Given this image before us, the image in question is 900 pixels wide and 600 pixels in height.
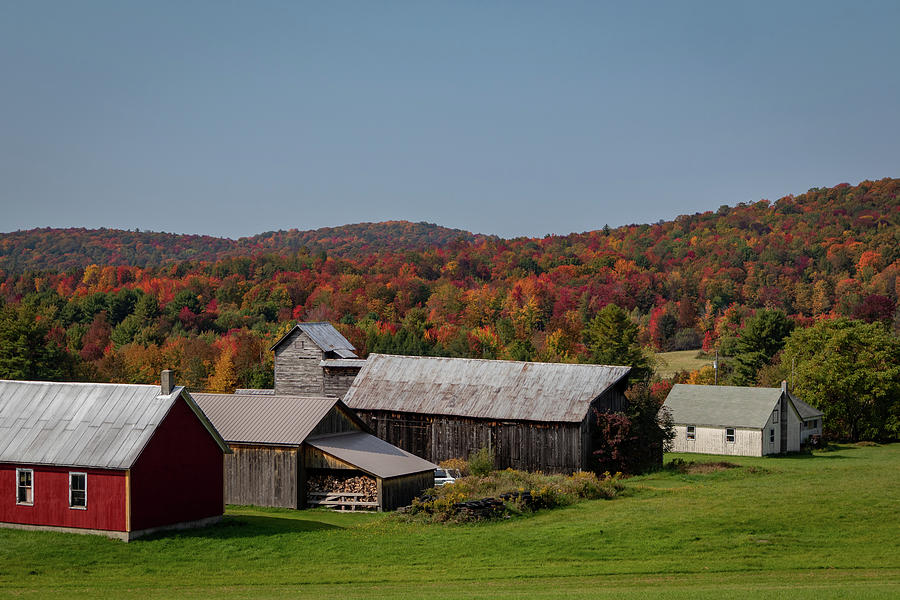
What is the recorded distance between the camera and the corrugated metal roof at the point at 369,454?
38.2 meters

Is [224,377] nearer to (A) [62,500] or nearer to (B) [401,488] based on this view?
(B) [401,488]

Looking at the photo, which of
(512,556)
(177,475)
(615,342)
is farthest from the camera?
(615,342)

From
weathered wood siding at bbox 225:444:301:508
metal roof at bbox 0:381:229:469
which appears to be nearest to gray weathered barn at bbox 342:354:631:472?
weathered wood siding at bbox 225:444:301:508

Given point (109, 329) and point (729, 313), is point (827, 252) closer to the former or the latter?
point (729, 313)

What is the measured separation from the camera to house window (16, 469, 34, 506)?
2995 cm

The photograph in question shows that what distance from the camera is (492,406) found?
49.6m

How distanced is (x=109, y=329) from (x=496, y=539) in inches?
4768

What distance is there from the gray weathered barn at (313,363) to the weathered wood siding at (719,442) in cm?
2182

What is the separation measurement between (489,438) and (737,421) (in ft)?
77.2

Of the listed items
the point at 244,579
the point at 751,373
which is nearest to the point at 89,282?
the point at 751,373

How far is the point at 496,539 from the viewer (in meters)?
29.7

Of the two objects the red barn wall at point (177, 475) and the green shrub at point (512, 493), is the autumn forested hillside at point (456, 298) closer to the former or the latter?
the green shrub at point (512, 493)

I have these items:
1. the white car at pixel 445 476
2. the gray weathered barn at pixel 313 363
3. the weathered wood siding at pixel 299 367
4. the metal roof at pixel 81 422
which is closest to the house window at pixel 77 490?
the metal roof at pixel 81 422

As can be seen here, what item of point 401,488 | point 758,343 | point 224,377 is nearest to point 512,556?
point 401,488
